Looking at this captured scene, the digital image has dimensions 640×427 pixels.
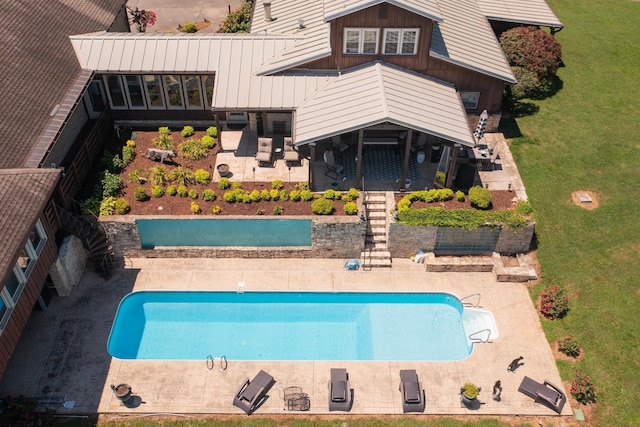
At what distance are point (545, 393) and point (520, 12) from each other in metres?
26.7

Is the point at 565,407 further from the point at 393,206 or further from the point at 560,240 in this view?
the point at 393,206

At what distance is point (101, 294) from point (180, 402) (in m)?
7.00

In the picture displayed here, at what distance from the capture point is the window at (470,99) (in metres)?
31.6

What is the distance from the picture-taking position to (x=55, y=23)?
30938 millimetres

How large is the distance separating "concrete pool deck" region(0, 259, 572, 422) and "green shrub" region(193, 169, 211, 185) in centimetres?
477

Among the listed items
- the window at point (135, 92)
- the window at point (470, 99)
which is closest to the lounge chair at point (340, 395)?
the window at point (470, 99)

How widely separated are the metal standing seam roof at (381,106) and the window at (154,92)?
8407 millimetres

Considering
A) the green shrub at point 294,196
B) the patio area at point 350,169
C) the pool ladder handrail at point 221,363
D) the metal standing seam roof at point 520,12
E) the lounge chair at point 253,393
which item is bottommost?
the pool ladder handrail at point 221,363

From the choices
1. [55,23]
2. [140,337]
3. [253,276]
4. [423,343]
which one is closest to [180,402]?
[140,337]

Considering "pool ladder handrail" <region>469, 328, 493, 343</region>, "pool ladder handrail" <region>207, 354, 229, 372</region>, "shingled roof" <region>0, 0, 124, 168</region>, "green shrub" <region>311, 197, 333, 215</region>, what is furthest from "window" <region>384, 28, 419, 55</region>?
"pool ladder handrail" <region>207, 354, 229, 372</region>

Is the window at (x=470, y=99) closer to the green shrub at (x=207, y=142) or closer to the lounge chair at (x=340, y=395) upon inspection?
the green shrub at (x=207, y=142)

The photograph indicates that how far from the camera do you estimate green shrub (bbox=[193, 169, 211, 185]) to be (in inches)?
1121

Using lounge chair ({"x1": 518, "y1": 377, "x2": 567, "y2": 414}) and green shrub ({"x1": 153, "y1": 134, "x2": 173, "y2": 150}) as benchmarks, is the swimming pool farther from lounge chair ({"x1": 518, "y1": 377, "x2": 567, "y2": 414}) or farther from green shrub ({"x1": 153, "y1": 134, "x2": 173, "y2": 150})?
green shrub ({"x1": 153, "y1": 134, "x2": 173, "y2": 150})

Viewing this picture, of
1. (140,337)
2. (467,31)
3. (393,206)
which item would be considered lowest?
(140,337)
